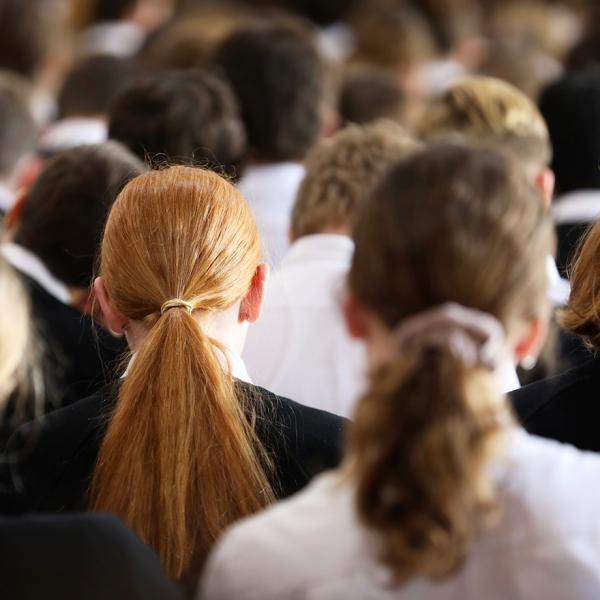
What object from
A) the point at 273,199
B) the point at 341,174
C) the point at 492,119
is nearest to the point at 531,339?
the point at 341,174

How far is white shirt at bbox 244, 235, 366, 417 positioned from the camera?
2.32 metres

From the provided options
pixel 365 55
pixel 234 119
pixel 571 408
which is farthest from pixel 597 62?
pixel 571 408

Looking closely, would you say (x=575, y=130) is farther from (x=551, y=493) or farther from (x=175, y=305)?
(x=551, y=493)

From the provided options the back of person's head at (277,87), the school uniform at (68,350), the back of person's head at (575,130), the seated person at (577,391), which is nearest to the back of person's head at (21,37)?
the back of person's head at (277,87)

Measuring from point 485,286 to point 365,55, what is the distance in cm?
494

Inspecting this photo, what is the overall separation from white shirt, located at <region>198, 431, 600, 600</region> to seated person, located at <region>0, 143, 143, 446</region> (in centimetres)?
119

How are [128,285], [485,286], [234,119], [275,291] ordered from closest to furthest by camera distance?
[485,286] → [128,285] → [275,291] → [234,119]

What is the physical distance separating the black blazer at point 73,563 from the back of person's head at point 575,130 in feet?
7.55

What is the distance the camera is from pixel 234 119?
A: 3.22 metres

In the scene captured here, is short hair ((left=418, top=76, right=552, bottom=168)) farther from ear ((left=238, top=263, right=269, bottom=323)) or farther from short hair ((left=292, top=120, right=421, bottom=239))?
ear ((left=238, top=263, right=269, bottom=323))

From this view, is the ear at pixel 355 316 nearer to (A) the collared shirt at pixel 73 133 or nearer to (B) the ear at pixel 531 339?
(B) the ear at pixel 531 339

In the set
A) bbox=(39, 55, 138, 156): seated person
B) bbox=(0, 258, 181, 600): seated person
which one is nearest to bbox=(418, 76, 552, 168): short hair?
bbox=(39, 55, 138, 156): seated person

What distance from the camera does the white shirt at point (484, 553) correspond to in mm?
1222

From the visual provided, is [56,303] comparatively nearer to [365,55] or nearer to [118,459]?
[118,459]
